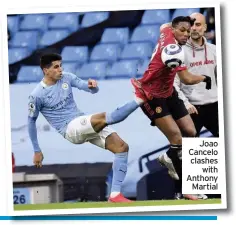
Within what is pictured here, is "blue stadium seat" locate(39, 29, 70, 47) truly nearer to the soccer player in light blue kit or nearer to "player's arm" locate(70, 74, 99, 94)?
the soccer player in light blue kit

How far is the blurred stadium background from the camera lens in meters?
5.63

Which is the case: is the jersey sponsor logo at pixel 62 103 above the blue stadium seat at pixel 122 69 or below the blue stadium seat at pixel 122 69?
below

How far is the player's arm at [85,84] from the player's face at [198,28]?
0.61 meters

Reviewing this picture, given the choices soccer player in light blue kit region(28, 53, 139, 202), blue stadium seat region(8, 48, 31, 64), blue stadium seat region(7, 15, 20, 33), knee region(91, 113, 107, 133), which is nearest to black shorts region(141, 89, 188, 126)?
soccer player in light blue kit region(28, 53, 139, 202)

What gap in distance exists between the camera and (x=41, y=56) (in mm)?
5633

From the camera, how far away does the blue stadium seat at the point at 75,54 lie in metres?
5.63

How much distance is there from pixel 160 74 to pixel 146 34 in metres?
0.24

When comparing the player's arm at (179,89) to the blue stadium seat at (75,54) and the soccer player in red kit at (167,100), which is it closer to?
the soccer player in red kit at (167,100)

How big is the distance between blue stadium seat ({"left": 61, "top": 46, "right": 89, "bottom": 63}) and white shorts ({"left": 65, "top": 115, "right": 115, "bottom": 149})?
32 centimetres

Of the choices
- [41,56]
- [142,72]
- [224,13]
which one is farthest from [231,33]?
[41,56]

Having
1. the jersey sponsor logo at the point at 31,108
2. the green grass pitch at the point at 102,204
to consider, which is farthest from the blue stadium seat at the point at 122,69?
the green grass pitch at the point at 102,204

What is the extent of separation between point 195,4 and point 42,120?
42.2 inches

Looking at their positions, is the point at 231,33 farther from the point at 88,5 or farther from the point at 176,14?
the point at 88,5

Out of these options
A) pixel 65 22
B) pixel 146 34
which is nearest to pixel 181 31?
pixel 146 34
